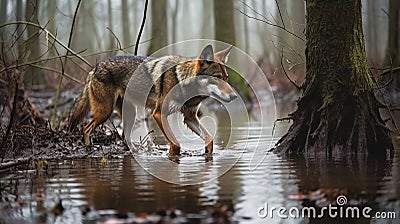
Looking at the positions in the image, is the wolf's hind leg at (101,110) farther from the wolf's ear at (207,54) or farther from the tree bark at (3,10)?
the tree bark at (3,10)

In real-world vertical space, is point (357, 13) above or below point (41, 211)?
above

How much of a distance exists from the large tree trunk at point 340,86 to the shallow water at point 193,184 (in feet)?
1.11

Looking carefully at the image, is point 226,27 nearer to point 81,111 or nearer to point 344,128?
point 81,111

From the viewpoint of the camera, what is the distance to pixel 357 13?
24.3 ft

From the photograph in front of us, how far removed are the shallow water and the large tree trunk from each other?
1.11 feet

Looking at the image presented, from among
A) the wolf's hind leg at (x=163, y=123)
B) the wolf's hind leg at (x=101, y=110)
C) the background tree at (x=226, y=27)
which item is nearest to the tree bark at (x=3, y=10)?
the background tree at (x=226, y=27)

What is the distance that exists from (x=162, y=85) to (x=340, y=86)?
114 inches

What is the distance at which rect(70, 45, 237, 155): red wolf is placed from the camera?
8.38 metres

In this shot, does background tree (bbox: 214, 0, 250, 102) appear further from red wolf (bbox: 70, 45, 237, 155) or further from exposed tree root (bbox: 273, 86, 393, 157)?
exposed tree root (bbox: 273, 86, 393, 157)

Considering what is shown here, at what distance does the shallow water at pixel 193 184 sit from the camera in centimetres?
483

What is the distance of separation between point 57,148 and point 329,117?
4077 millimetres

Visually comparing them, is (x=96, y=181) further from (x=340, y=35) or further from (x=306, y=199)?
(x=340, y=35)

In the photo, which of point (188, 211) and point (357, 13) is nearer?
point (188, 211)

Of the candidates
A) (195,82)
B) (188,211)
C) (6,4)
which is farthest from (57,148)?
(6,4)
